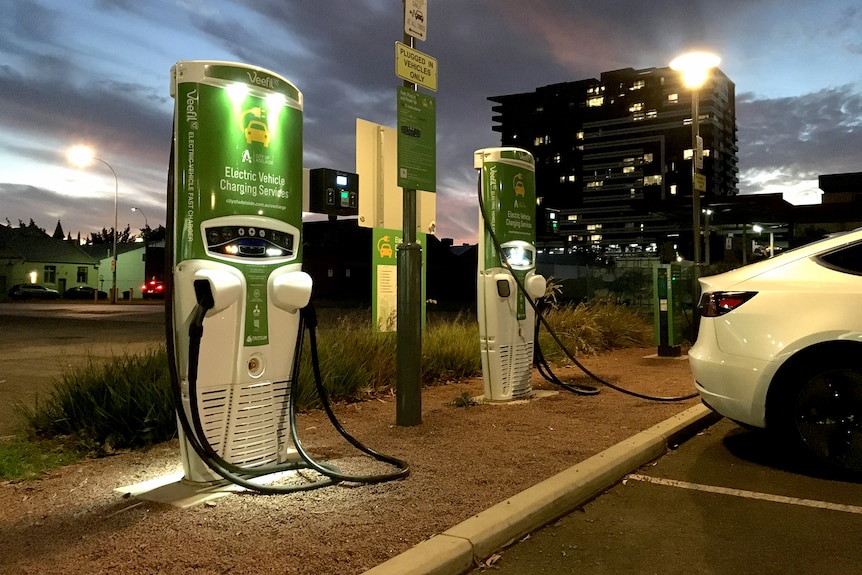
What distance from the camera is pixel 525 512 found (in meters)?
4.23

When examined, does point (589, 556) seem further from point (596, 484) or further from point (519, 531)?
point (596, 484)

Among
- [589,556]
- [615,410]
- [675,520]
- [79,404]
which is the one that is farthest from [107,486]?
[615,410]

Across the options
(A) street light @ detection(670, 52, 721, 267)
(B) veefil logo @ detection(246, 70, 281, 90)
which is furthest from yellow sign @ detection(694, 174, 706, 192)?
(B) veefil logo @ detection(246, 70, 281, 90)

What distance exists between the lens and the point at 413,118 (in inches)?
259

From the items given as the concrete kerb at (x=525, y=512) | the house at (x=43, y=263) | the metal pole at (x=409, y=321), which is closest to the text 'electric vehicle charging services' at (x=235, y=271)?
the concrete kerb at (x=525, y=512)

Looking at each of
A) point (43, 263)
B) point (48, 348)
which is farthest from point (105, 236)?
point (48, 348)

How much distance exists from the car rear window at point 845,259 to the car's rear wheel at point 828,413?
689 millimetres

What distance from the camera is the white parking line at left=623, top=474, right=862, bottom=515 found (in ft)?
15.4

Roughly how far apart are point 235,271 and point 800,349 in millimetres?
4057

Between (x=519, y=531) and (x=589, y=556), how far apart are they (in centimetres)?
42

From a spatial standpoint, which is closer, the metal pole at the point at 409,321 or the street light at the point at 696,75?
the metal pole at the point at 409,321

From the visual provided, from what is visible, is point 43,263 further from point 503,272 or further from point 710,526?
point 710,526

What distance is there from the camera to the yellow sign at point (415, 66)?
6391 millimetres

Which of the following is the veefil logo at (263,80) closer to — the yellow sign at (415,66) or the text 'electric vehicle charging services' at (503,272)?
the yellow sign at (415,66)
